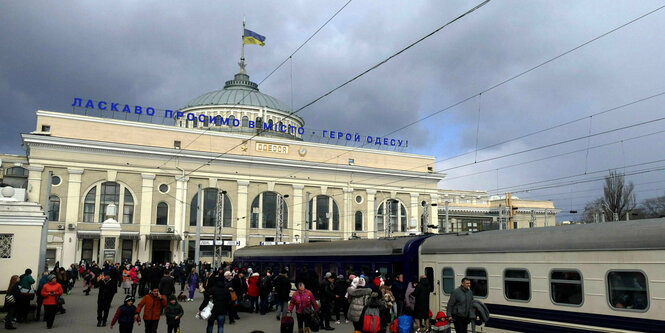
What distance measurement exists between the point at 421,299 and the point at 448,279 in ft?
7.54

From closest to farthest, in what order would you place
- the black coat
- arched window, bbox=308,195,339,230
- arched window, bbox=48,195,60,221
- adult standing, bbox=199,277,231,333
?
adult standing, bbox=199,277,231,333, the black coat, arched window, bbox=48,195,60,221, arched window, bbox=308,195,339,230

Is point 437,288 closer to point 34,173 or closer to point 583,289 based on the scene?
point 583,289

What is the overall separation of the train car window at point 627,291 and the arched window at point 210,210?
49017mm

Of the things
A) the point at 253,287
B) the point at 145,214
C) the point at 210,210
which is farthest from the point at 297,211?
the point at 253,287

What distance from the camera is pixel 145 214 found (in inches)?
2159

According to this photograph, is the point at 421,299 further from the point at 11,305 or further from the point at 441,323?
the point at 11,305

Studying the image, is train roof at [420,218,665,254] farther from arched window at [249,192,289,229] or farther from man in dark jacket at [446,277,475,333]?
arched window at [249,192,289,229]

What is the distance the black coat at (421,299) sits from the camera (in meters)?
14.7

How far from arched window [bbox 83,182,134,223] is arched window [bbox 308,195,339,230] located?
761 inches

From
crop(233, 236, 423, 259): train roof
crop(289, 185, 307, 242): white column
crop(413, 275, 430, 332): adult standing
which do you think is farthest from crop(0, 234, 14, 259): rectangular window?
crop(289, 185, 307, 242): white column

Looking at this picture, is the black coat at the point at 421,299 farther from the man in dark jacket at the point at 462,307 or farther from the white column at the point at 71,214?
the white column at the point at 71,214

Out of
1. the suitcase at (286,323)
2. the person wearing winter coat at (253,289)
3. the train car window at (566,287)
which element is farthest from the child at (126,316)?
the train car window at (566,287)

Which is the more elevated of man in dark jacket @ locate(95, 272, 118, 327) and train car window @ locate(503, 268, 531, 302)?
train car window @ locate(503, 268, 531, 302)

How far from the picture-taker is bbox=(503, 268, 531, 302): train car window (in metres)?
13.9
